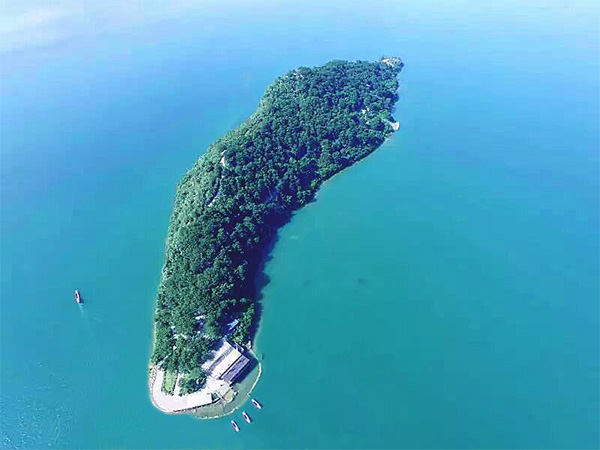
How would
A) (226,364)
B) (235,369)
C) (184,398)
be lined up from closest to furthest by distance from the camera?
(184,398) < (235,369) < (226,364)

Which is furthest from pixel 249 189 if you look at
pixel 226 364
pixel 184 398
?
→ pixel 184 398

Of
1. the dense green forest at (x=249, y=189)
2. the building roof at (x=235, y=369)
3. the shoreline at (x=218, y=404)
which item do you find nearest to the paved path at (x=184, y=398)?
the shoreline at (x=218, y=404)

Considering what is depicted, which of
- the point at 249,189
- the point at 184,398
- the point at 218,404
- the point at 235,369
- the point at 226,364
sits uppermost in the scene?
the point at 249,189

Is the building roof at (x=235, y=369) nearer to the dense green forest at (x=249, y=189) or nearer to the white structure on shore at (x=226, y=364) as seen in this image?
the white structure on shore at (x=226, y=364)

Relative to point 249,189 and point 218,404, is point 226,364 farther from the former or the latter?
point 249,189

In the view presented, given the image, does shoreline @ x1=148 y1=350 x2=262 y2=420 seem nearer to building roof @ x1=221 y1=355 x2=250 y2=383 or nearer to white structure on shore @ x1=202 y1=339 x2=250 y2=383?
building roof @ x1=221 y1=355 x2=250 y2=383

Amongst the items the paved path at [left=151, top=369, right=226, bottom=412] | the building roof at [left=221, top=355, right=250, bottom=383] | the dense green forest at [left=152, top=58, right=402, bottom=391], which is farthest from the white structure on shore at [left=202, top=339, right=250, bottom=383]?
the dense green forest at [left=152, top=58, right=402, bottom=391]

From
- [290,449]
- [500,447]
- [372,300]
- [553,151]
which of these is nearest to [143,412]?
[290,449]

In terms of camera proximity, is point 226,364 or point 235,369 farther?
point 226,364
